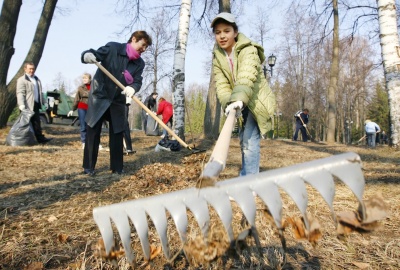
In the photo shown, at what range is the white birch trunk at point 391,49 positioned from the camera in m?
6.93

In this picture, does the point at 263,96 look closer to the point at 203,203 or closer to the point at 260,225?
the point at 260,225

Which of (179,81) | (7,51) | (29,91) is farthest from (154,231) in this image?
(7,51)

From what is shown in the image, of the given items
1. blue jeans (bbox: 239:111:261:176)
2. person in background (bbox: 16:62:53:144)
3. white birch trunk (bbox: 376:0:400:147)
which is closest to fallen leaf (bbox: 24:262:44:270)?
blue jeans (bbox: 239:111:261:176)

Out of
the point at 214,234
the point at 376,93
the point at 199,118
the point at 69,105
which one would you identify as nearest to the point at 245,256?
the point at 214,234

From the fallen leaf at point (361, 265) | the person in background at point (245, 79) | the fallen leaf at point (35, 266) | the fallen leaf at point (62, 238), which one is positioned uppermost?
the person in background at point (245, 79)

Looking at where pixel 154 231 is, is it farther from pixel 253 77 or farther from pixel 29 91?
pixel 29 91

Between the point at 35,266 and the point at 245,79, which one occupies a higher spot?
the point at 245,79

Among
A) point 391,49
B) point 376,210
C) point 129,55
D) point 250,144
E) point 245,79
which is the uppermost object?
point 391,49

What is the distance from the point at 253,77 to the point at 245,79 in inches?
3.6

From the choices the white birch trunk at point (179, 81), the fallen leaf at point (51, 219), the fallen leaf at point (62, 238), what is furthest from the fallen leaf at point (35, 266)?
the white birch trunk at point (179, 81)

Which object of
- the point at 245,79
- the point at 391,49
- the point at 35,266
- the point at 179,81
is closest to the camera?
the point at 35,266

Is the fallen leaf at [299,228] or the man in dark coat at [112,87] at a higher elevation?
the man in dark coat at [112,87]

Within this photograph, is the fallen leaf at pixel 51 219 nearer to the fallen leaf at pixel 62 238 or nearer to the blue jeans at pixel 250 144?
the fallen leaf at pixel 62 238

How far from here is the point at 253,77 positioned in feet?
8.89
